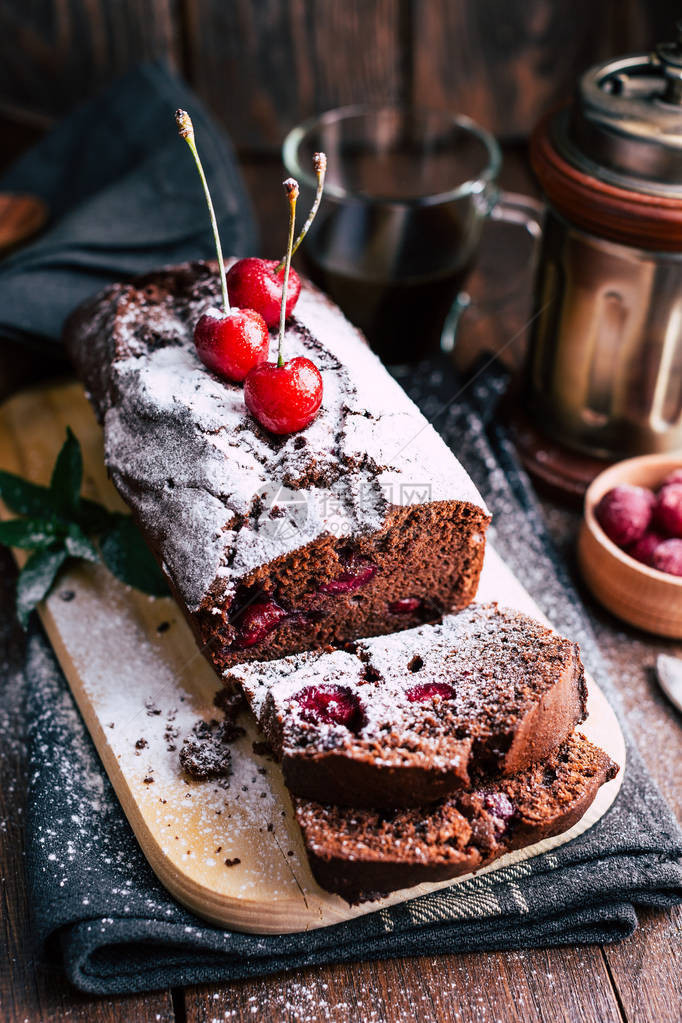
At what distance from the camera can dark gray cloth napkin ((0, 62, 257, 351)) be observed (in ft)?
9.25

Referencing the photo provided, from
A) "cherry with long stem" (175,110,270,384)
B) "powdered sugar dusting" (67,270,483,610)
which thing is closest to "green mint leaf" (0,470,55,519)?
"powdered sugar dusting" (67,270,483,610)

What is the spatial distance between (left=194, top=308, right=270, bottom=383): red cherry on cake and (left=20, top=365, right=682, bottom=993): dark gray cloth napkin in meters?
0.85

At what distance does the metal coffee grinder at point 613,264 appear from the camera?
2.30m

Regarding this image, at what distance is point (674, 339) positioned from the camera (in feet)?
8.18

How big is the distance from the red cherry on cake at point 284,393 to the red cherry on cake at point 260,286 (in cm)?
23

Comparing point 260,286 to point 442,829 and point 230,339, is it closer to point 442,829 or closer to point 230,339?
point 230,339

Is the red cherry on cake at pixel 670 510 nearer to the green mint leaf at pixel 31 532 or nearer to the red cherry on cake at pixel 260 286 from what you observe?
the red cherry on cake at pixel 260 286

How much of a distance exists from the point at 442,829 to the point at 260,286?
121 cm

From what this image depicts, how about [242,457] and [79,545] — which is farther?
[79,545]

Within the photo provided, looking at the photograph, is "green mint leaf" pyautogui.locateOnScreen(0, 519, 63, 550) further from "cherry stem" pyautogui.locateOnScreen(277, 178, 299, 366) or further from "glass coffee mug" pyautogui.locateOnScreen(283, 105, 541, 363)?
"glass coffee mug" pyautogui.locateOnScreen(283, 105, 541, 363)

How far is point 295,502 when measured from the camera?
6.60 feet

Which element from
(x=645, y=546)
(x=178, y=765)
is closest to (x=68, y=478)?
(x=178, y=765)

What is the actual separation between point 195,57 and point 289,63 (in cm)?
35

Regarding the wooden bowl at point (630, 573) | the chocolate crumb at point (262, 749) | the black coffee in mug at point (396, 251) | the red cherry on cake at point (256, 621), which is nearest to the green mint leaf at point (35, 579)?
the red cherry on cake at point (256, 621)
